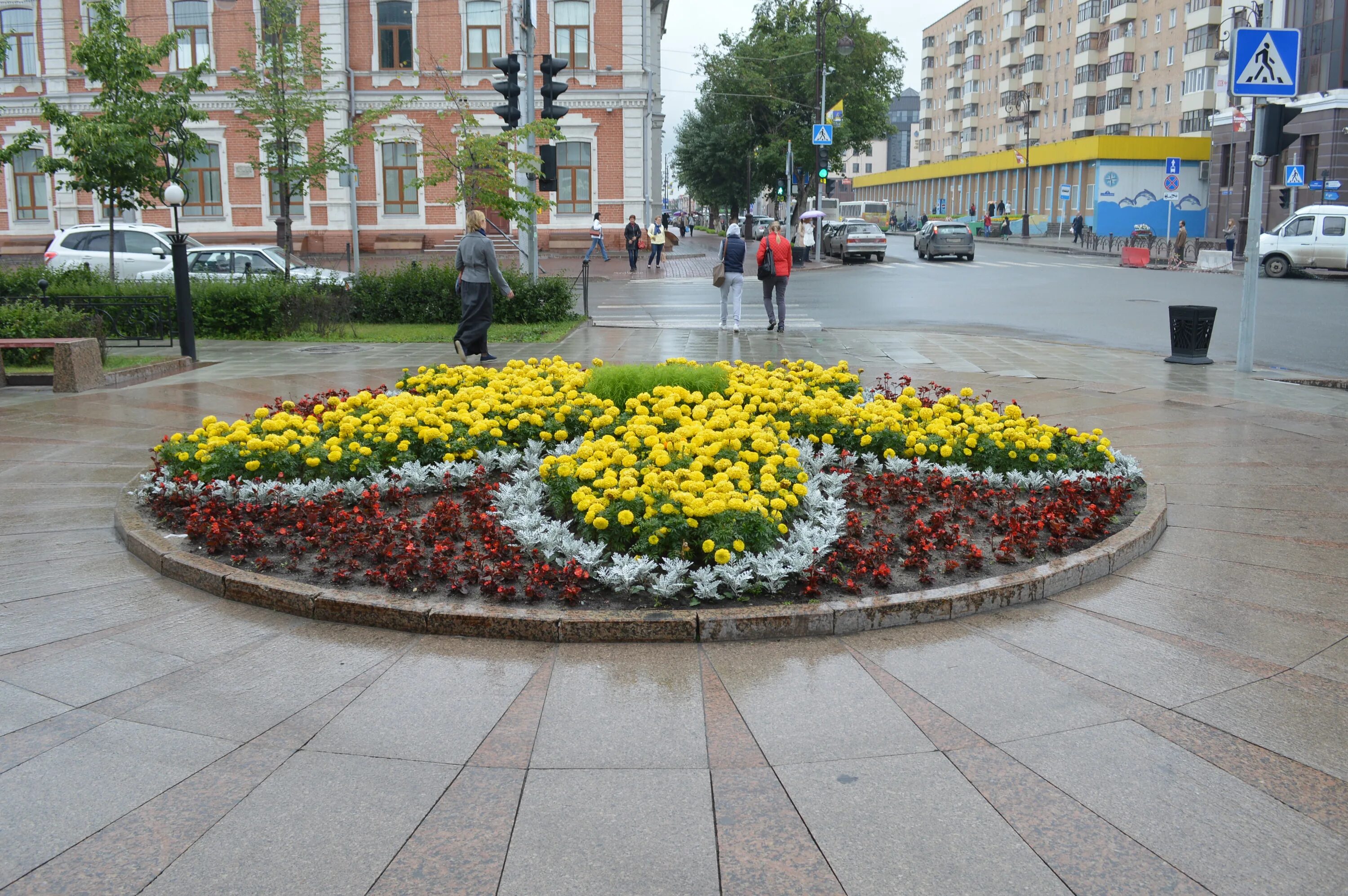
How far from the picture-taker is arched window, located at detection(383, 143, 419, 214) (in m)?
38.8

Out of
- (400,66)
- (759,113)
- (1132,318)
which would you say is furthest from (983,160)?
(1132,318)

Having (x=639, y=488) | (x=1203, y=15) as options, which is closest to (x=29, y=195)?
(x=639, y=488)

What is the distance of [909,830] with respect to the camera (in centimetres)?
341

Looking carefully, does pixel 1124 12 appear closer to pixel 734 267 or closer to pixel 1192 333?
pixel 734 267

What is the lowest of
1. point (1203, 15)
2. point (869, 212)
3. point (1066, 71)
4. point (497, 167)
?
point (497, 167)

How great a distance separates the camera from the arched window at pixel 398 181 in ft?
127

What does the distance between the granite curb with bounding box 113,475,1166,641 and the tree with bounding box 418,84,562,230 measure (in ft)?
44.7

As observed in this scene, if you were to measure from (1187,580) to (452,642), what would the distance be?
3.66 meters

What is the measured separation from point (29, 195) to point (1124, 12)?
213ft

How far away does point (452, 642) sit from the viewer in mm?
4918

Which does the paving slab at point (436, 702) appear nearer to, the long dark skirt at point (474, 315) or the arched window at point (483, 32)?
the long dark skirt at point (474, 315)

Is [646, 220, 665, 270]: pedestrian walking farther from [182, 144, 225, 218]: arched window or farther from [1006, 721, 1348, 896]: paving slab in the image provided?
[1006, 721, 1348, 896]: paving slab

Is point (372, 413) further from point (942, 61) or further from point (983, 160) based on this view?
point (942, 61)

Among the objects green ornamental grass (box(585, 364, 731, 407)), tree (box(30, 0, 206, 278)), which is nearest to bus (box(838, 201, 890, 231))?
tree (box(30, 0, 206, 278))
